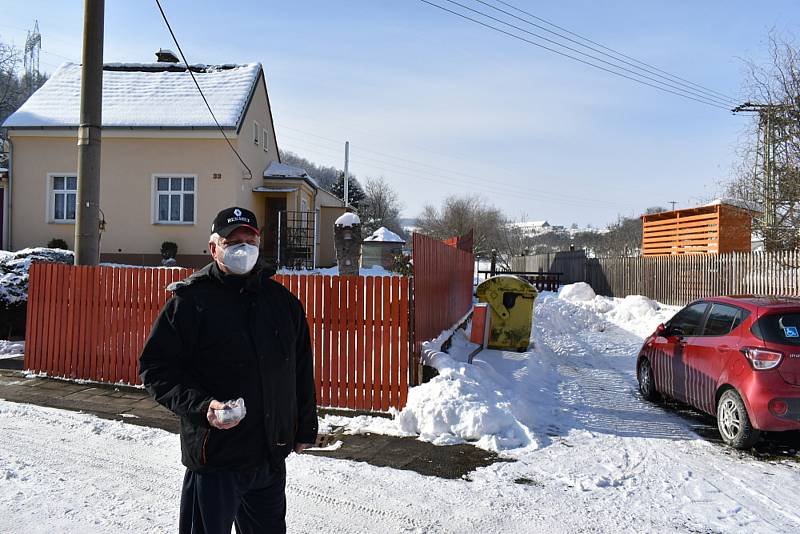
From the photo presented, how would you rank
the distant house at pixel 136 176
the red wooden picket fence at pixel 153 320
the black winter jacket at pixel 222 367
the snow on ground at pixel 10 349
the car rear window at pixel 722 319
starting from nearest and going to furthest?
the black winter jacket at pixel 222 367 → the car rear window at pixel 722 319 → the red wooden picket fence at pixel 153 320 → the snow on ground at pixel 10 349 → the distant house at pixel 136 176

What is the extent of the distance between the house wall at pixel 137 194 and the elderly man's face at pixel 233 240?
18.3 meters

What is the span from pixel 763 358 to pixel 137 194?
65.1 ft

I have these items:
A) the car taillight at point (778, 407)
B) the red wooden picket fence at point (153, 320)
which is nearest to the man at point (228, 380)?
the red wooden picket fence at point (153, 320)

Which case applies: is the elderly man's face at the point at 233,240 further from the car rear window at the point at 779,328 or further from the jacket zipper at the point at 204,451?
the car rear window at the point at 779,328

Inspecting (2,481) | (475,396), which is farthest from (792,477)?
(2,481)

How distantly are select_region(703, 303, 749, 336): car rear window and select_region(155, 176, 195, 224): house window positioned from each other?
58.3 ft

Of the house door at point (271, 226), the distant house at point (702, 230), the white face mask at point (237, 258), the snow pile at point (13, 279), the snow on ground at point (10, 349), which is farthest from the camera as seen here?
the house door at point (271, 226)

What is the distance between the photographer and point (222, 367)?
2629 mm

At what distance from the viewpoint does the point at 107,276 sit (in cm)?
805

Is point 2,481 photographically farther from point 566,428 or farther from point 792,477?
point 792,477

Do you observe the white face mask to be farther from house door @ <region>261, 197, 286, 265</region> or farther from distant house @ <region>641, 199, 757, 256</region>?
house door @ <region>261, 197, 286, 265</region>

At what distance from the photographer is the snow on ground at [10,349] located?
964 cm

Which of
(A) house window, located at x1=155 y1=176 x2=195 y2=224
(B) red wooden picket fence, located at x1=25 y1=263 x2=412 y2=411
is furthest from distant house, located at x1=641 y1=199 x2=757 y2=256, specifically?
(A) house window, located at x1=155 y1=176 x2=195 y2=224

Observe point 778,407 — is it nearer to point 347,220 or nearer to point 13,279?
point 347,220
